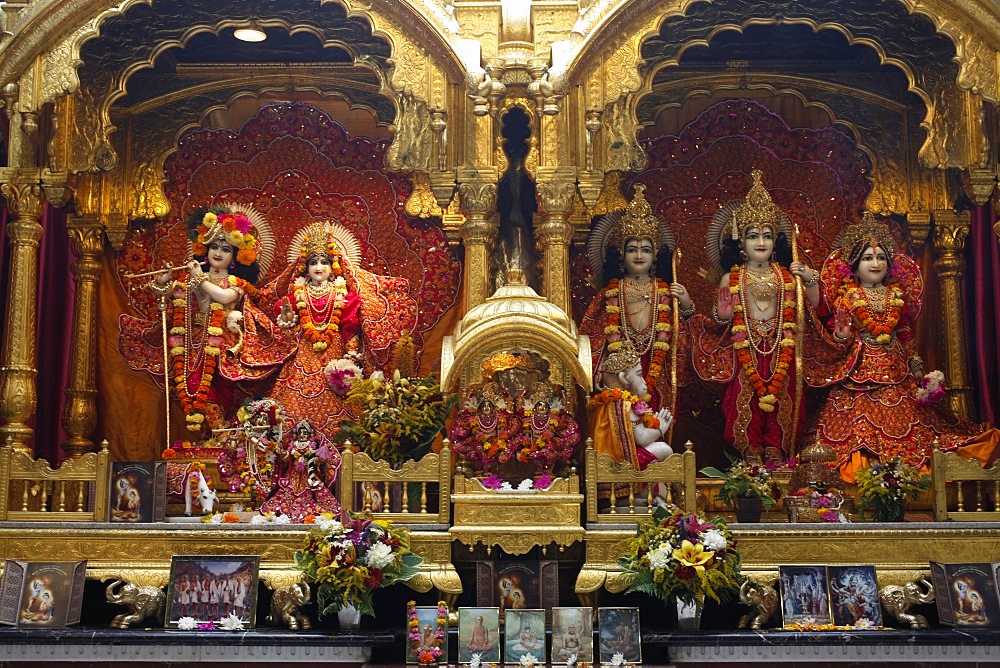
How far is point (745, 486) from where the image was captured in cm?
932

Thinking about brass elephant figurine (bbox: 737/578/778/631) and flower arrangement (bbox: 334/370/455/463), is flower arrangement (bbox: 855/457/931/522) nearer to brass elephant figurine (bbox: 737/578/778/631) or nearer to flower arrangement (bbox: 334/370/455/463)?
brass elephant figurine (bbox: 737/578/778/631)

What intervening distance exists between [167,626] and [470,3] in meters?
4.51

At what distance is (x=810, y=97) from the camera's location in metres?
11.3

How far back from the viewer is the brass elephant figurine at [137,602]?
28.5ft

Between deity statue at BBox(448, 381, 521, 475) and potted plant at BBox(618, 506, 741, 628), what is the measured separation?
3.58 ft

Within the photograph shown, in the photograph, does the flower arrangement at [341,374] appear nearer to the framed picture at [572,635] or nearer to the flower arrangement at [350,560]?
the flower arrangement at [350,560]

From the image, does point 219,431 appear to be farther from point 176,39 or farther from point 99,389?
point 176,39

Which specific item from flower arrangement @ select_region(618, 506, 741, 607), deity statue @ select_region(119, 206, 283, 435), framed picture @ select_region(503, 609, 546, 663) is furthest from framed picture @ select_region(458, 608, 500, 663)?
deity statue @ select_region(119, 206, 283, 435)

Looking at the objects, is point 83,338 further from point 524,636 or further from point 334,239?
point 524,636

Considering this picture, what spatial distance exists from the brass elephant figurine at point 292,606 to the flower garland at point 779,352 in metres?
3.47

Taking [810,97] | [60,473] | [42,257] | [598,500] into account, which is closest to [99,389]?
[42,257]

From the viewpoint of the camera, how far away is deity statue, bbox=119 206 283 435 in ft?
35.1

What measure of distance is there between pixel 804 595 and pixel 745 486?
93 centimetres

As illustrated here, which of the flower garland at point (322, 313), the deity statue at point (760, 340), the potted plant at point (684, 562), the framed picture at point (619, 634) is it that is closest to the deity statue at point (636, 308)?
the deity statue at point (760, 340)
